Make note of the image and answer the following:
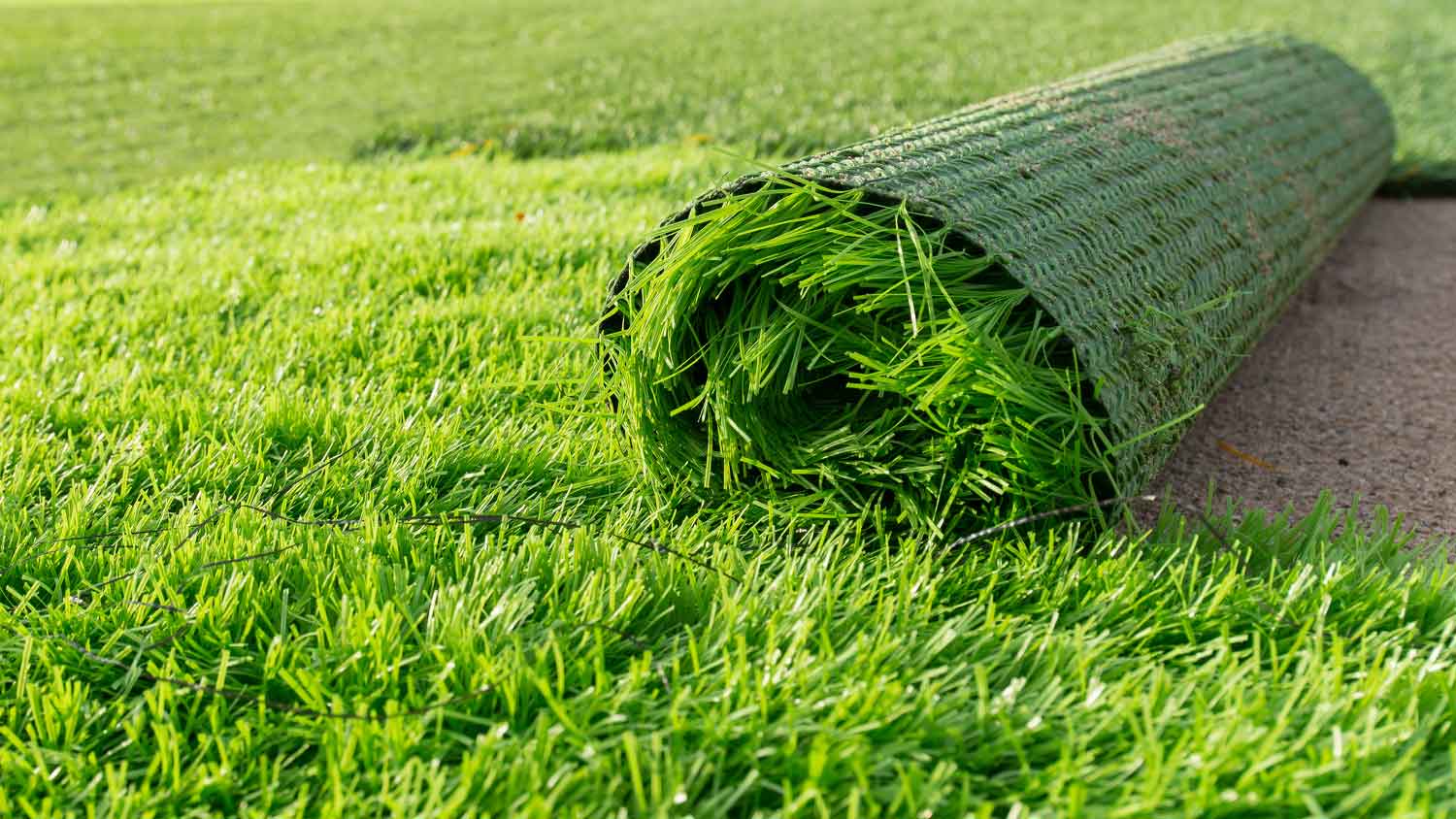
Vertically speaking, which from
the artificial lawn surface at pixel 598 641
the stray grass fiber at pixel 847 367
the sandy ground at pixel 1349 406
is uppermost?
the stray grass fiber at pixel 847 367

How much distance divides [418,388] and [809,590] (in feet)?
4.22

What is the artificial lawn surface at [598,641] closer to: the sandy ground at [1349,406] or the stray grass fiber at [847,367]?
the stray grass fiber at [847,367]

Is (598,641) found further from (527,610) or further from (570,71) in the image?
(570,71)

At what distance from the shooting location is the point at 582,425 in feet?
8.15

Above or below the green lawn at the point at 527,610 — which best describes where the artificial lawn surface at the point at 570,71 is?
above

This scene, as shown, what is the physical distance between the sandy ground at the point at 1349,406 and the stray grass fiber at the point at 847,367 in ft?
1.25

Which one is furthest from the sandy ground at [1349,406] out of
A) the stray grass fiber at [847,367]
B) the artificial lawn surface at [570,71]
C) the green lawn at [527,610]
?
the artificial lawn surface at [570,71]

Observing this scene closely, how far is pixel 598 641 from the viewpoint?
60.3 inches

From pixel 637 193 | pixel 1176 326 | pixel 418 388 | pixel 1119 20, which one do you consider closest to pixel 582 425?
pixel 418 388

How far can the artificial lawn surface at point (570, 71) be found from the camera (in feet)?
19.1

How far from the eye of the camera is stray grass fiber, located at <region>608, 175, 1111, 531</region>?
1816mm

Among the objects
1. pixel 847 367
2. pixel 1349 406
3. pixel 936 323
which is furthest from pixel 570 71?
pixel 936 323

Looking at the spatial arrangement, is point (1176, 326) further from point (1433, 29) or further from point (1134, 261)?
point (1433, 29)

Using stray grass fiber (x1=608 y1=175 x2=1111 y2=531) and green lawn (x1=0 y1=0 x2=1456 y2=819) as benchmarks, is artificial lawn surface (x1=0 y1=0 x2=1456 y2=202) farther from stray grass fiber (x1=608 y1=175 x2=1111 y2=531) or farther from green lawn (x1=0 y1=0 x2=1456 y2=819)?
stray grass fiber (x1=608 y1=175 x2=1111 y2=531)
